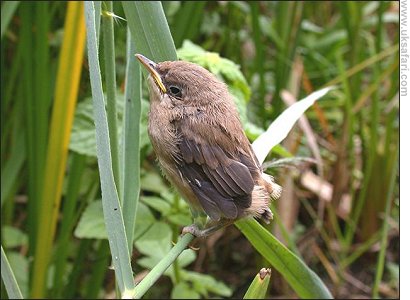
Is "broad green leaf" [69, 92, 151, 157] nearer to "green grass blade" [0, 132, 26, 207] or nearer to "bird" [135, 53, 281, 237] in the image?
"green grass blade" [0, 132, 26, 207]

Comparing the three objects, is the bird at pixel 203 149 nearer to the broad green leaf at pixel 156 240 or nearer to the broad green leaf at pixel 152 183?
the broad green leaf at pixel 156 240

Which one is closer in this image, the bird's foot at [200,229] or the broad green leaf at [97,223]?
the bird's foot at [200,229]

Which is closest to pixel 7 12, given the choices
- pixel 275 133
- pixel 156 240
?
pixel 156 240

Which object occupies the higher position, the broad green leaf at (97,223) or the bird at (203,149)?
the bird at (203,149)

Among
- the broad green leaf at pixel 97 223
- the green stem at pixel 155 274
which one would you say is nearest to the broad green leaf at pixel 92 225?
the broad green leaf at pixel 97 223

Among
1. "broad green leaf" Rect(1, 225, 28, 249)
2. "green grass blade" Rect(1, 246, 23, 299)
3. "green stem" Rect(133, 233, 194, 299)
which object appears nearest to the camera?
"green stem" Rect(133, 233, 194, 299)

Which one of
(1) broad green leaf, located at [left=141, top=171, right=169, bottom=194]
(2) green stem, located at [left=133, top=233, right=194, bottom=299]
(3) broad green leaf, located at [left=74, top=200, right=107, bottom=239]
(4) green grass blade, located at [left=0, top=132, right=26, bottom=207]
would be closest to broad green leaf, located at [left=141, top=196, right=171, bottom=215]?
(3) broad green leaf, located at [left=74, top=200, right=107, bottom=239]

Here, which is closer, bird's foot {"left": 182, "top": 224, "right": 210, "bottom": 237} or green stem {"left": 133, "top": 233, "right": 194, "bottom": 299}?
green stem {"left": 133, "top": 233, "right": 194, "bottom": 299}
